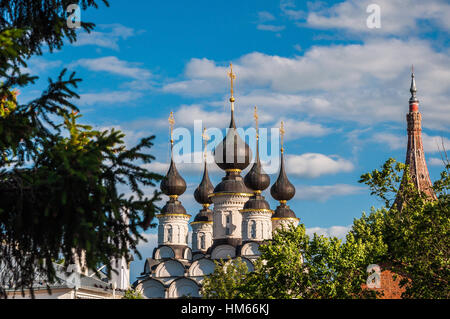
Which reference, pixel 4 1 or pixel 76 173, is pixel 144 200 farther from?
pixel 4 1

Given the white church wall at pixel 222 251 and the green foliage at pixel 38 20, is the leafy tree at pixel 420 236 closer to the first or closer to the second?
the green foliage at pixel 38 20

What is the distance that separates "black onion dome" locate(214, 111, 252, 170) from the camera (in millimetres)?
57469

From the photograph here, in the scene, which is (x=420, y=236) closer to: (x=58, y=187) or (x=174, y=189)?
(x=58, y=187)

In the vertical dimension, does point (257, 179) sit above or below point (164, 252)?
above

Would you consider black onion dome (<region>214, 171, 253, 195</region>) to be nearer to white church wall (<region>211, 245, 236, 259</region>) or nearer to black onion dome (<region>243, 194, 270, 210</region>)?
black onion dome (<region>243, 194, 270, 210</region>)

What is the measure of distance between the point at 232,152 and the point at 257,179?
329 cm

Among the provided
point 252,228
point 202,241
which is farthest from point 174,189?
point 252,228

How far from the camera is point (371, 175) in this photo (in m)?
18.7

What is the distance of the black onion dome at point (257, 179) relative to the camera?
56.2 meters

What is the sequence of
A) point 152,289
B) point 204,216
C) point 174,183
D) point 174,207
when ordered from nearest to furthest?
point 152,289 → point 174,183 → point 174,207 → point 204,216

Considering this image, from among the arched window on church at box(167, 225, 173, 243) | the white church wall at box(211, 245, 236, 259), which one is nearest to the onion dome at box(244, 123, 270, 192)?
the white church wall at box(211, 245, 236, 259)

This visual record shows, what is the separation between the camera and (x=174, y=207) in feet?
197

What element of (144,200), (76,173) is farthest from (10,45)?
(144,200)

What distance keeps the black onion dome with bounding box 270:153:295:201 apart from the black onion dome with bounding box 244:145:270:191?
2506 millimetres
